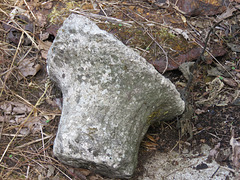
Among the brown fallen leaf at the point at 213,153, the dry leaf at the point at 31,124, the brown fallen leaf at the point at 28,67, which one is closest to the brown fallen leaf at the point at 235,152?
the brown fallen leaf at the point at 213,153

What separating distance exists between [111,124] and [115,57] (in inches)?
23.6

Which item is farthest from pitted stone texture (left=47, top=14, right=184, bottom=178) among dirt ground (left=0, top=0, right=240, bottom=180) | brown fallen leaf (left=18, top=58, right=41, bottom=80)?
brown fallen leaf (left=18, top=58, right=41, bottom=80)

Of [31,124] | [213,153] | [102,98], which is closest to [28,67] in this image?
[31,124]

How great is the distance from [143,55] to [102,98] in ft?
3.37

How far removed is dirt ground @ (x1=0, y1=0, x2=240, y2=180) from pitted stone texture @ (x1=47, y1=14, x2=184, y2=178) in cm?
36

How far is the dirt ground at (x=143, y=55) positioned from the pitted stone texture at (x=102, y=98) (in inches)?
14.2

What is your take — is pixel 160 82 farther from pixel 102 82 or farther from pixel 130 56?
pixel 102 82

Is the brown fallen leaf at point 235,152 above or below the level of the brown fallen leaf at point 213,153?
above

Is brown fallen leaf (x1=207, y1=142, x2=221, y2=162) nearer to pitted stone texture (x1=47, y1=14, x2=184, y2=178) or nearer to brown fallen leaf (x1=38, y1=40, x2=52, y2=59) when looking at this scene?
pitted stone texture (x1=47, y1=14, x2=184, y2=178)

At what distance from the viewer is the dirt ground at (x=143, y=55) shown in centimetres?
285

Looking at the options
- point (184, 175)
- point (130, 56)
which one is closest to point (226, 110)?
point (184, 175)

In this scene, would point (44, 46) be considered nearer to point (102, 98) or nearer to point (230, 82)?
point (102, 98)

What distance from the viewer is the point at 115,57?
2.46 m

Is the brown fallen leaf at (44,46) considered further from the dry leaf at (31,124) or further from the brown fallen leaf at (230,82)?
the brown fallen leaf at (230,82)
